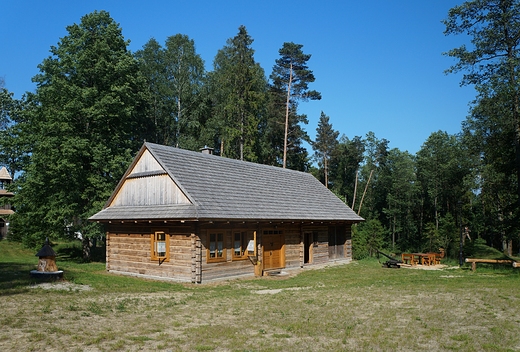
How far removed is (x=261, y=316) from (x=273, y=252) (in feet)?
41.1

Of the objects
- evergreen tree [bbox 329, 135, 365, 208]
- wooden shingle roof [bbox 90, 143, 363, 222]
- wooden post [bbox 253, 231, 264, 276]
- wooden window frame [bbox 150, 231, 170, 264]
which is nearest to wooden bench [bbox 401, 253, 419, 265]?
wooden shingle roof [bbox 90, 143, 363, 222]

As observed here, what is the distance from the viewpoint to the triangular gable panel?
1997cm

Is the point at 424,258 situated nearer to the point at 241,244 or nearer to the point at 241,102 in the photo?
the point at 241,244

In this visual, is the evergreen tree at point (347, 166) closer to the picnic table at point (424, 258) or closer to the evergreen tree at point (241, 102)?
the evergreen tree at point (241, 102)

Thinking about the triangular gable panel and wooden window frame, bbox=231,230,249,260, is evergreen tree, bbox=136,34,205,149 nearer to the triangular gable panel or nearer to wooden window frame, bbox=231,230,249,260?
the triangular gable panel

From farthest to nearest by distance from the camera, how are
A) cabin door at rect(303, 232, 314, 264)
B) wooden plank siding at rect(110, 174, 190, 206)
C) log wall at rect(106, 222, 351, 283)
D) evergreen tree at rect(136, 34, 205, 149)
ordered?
evergreen tree at rect(136, 34, 205, 149) < cabin door at rect(303, 232, 314, 264) < wooden plank siding at rect(110, 174, 190, 206) < log wall at rect(106, 222, 351, 283)

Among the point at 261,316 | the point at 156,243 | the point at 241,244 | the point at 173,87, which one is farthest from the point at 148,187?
the point at 173,87

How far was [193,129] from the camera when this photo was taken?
4681 cm

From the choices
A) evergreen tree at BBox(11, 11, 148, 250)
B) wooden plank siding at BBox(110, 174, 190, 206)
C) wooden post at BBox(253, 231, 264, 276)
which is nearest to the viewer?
wooden plank siding at BBox(110, 174, 190, 206)

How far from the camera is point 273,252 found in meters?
23.2

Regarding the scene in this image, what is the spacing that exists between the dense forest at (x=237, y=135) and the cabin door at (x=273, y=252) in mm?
10023

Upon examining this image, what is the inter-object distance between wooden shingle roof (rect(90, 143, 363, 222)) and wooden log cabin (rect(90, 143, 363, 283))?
0.24 feet

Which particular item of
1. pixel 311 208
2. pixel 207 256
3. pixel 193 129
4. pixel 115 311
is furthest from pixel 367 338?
pixel 193 129

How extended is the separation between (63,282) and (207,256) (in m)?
5.73
